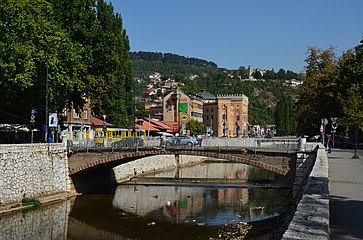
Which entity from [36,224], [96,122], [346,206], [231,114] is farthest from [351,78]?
[231,114]

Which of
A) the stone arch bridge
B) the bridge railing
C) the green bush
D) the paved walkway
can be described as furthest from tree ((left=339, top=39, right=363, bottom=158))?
the green bush

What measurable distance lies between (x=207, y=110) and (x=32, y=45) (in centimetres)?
11015

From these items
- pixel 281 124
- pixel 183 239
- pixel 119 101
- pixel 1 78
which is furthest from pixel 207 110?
pixel 183 239

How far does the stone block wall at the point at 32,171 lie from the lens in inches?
1206

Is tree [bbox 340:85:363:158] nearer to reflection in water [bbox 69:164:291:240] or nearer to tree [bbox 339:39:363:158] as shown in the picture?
tree [bbox 339:39:363:158]

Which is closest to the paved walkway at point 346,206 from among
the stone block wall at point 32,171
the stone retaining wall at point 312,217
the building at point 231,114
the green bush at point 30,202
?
the stone retaining wall at point 312,217

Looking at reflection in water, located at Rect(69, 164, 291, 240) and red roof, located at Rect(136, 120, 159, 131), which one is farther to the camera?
red roof, located at Rect(136, 120, 159, 131)

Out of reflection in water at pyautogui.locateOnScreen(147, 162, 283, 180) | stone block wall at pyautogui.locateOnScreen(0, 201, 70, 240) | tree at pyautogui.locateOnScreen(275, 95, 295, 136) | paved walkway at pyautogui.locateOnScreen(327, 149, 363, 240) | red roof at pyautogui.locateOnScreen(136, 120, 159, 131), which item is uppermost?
tree at pyautogui.locateOnScreen(275, 95, 295, 136)

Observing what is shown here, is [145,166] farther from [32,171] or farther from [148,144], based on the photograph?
[32,171]

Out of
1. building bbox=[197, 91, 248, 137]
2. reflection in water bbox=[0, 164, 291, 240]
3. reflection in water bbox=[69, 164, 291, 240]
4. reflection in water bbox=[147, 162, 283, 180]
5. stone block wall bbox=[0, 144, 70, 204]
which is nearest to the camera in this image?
reflection in water bbox=[0, 164, 291, 240]

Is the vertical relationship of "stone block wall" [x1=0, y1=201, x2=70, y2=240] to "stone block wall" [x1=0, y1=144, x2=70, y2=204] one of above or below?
below

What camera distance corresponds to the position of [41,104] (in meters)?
40.9

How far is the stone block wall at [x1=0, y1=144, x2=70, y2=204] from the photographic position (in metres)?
30.6

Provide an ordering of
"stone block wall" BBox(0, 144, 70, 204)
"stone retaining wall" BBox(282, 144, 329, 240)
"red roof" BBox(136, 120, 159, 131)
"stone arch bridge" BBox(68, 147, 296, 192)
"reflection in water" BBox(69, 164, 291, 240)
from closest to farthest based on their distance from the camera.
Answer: "stone retaining wall" BBox(282, 144, 329, 240)
"reflection in water" BBox(69, 164, 291, 240)
"stone block wall" BBox(0, 144, 70, 204)
"stone arch bridge" BBox(68, 147, 296, 192)
"red roof" BBox(136, 120, 159, 131)
